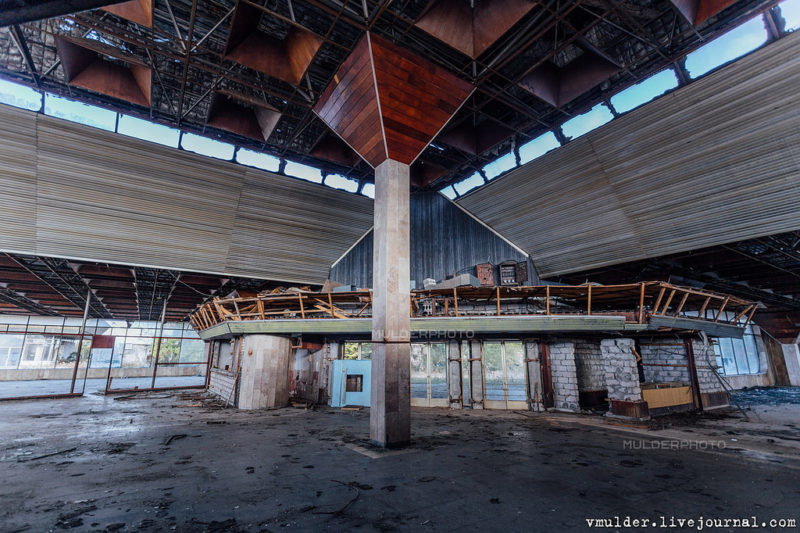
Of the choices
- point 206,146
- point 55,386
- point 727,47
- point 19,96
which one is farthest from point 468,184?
point 55,386

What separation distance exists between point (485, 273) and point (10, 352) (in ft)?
135

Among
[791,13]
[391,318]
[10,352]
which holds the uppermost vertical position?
[791,13]

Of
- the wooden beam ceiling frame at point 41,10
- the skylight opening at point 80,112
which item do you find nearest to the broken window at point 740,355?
the wooden beam ceiling frame at point 41,10

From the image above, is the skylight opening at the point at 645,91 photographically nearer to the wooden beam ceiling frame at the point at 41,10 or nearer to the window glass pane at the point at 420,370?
the window glass pane at the point at 420,370

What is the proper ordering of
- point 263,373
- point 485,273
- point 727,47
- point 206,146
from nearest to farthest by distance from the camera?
point 727,47
point 263,373
point 206,146
point 485,273

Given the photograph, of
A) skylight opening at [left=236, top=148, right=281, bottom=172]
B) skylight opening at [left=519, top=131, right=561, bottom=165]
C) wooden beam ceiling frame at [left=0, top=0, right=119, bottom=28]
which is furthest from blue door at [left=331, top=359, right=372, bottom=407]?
wooden beam ceiling frame at [left=0, top=0, right=119, bottom=28]

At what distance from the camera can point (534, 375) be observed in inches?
600

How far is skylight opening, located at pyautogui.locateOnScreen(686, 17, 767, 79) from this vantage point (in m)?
10.2

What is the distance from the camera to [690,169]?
42.7 feet

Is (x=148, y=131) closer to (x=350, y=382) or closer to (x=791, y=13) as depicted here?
(x=350, y=382)

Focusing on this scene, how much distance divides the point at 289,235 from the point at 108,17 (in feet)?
37.3

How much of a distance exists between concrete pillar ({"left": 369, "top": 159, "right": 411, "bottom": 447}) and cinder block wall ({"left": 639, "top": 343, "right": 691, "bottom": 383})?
11.7 meters

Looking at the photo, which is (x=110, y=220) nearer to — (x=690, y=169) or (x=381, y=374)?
(x=381, y=374)

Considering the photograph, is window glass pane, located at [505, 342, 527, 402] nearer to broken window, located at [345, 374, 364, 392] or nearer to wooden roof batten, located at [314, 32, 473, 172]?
broken window, located at [345, 374, 364, 392]
